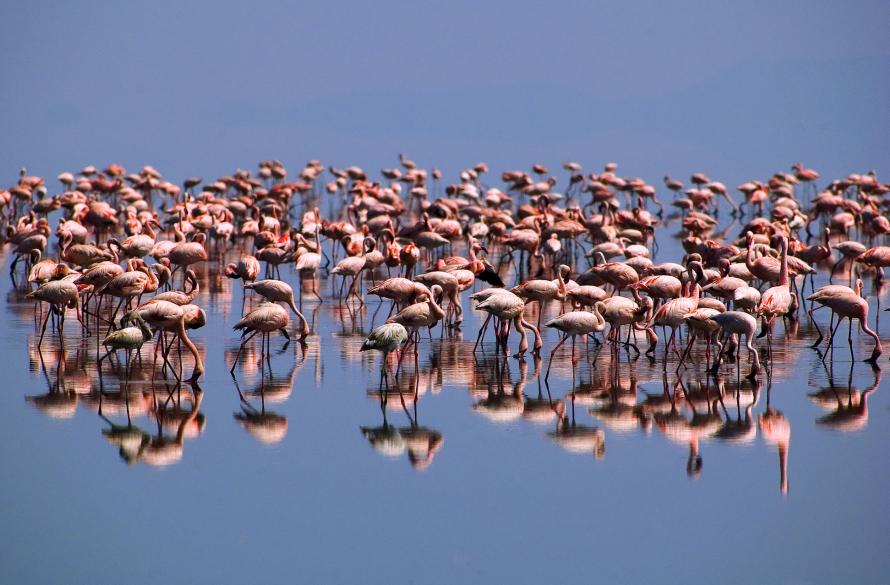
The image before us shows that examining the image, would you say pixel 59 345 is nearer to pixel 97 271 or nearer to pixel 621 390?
pixel 97 271

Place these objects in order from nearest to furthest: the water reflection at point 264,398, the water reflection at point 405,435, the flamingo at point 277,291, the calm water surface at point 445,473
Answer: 1. the calm water surface at point 445,473
2. the water reflection at point 405,435
3. the water reflection at point 264,398
4. the flamingo at point 277,291

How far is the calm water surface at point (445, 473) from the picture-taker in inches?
309

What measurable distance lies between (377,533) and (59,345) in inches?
271

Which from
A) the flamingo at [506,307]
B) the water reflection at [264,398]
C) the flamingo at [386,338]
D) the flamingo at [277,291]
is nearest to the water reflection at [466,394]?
the water reflection at [264,398]

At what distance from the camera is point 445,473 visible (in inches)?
372

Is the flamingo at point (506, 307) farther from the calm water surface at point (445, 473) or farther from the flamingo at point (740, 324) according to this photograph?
the flamingo at point (740, 324)

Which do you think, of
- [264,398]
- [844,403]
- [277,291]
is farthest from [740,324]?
[277,291]

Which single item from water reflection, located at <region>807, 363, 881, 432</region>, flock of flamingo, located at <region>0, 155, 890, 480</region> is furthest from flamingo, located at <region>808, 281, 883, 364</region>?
water reflection, located at <region>807, 363, 881, 432</region>

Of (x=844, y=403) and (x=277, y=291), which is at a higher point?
(x=277, y=291)

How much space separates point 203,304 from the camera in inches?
695

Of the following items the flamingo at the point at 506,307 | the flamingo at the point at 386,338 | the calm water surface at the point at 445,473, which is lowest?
the calm water surface at the point at 445,473

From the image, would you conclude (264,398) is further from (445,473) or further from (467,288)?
(467,288)

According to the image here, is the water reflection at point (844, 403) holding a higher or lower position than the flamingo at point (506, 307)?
lower

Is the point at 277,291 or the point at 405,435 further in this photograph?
the point at 277,291
